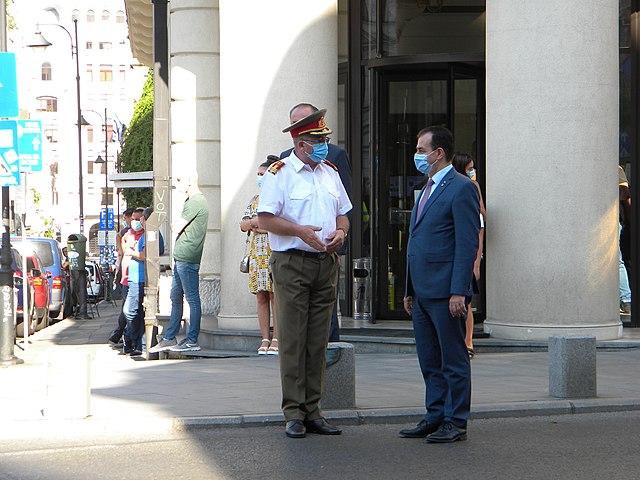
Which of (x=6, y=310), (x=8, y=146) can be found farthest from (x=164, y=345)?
(x=8, y=146)

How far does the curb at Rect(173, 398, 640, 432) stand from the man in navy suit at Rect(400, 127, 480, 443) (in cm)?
62

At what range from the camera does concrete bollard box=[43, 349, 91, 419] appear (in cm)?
861

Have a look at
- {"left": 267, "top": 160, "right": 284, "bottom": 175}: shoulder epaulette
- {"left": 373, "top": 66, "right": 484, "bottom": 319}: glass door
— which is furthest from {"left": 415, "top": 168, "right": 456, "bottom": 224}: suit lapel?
{"left": 373, "top": 66, "right": 484, "bottom": 319}: glass door

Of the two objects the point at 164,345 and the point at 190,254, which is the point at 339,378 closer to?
the point at 190,254

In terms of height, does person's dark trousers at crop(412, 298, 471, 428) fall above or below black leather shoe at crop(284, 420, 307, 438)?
above

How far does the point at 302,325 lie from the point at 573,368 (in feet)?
8.31

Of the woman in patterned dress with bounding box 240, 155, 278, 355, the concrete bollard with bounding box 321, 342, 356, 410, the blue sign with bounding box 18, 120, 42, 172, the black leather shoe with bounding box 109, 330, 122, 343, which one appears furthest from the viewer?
the blue sign with bounding box 18, 120, 42, 172

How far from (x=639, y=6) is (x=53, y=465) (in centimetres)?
1025

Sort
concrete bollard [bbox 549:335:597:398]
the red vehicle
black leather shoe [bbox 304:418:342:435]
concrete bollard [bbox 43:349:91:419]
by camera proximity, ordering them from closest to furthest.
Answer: black leather shoe [bbox 304:418:342:435]
concrete bollard [bbox 43:349:91:419]
concrete bollard [bbox 549:335:597:398]
the red vehicle

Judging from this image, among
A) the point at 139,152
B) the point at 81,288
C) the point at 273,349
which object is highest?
the point at 139,152

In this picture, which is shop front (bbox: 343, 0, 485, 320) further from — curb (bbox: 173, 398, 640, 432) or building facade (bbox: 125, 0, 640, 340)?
curb (bbox: 173, 398, 640, 432)

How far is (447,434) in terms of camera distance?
25.5 ft

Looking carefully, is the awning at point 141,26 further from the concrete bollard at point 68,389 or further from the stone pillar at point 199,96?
the concrete bollard at point 68,389

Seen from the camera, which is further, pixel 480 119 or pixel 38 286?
pixel 38 286
